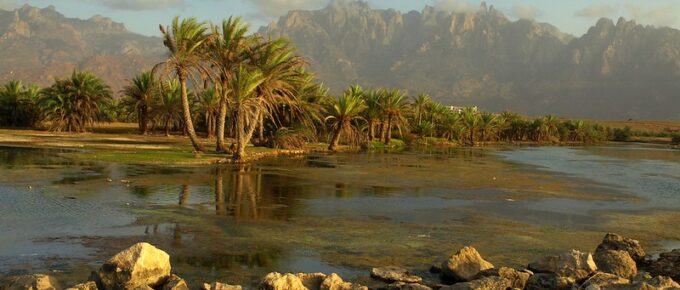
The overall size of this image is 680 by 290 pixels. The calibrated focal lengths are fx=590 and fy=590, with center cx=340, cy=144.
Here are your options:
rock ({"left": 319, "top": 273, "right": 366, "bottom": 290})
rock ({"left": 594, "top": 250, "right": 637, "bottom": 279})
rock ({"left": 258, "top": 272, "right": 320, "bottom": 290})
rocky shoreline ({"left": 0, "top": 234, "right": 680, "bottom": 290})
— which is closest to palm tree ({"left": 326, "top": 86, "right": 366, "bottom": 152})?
rock ({"left": 594, "top": 250, "right": 637, "bottom": 279})

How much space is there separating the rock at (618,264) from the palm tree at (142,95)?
61093 millimetres

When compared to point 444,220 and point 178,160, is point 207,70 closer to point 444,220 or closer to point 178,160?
point 178,160

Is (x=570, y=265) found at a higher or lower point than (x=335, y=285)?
higher

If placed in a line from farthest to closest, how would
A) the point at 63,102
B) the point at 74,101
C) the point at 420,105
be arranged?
the point at 420,105, the point at 74,101, the point at 63,102

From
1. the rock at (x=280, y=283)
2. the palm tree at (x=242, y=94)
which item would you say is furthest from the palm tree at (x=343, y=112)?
the rock at (x=280, y=283)

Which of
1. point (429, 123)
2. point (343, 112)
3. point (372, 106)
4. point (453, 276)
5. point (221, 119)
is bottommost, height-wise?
point (453, 276)

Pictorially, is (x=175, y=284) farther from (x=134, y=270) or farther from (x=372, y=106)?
(x=372, y=106)

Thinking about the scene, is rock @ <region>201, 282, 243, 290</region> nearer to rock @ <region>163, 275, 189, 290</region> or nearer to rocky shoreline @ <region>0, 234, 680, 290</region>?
rocky shoreline @ <region>0, 234, 680, 290</region>

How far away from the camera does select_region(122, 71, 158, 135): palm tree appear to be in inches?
2682

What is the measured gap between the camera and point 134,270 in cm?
1010

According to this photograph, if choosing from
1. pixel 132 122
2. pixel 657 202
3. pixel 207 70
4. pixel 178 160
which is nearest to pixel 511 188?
pixel 657 202

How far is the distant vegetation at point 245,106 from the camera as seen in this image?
4038 cm

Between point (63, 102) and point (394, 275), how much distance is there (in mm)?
63023

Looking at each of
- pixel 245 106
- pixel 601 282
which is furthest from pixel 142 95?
pixel 601 282
